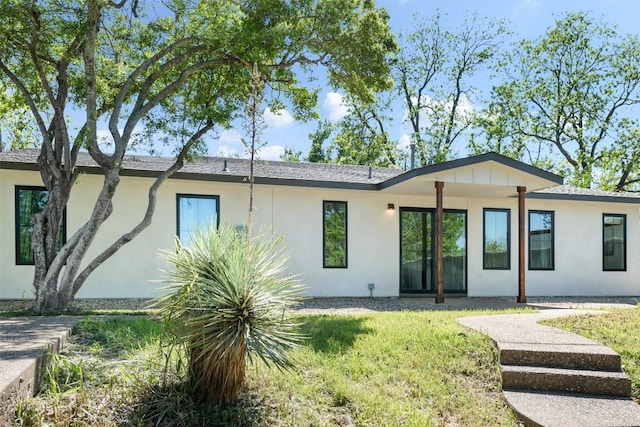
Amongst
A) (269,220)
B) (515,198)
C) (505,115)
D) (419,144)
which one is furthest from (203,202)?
(505,115)

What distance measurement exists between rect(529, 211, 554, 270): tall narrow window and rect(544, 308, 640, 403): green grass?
4994 millimetres

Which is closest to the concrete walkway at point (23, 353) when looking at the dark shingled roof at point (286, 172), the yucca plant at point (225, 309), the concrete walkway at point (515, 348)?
the concrete walkway at point (515, 348)

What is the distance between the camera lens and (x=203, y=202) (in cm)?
1003

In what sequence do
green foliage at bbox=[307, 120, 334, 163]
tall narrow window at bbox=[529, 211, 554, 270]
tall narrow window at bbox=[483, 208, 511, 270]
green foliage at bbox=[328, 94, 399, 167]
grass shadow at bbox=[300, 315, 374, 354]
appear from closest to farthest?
1. grass shadow at bbox=[300, 315, 374, 354]
2. tall narrow window at bbox=[483, 208, 511, 270]
3. tall narrow window at bbox=[529, 211, 554, 270]
4. green foliage at bbox=[328, 94, 399, 167]
5. green foliage at bbox=[307, 120, 334, 163]

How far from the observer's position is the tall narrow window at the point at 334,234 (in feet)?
35.3

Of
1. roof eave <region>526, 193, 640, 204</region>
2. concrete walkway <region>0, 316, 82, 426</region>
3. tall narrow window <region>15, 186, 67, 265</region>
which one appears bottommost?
concrete walkway <region>0, 316, 82, 426</region>

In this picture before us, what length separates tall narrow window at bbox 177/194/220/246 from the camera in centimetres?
982

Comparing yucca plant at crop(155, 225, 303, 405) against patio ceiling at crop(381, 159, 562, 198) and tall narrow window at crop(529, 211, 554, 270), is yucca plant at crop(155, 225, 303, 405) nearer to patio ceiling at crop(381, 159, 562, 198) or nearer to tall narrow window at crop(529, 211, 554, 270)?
patio ceiling at crop(381, 159, 562, 198)

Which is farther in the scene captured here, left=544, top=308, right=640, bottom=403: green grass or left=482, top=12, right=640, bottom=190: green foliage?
left=482, top=12, right=640, bottom=190: green foliage

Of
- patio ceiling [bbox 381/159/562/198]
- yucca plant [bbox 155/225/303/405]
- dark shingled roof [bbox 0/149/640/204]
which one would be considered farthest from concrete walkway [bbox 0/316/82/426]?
patio ceiling [bbox 381/159/562/198]

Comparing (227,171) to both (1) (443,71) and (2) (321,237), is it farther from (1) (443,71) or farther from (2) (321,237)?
(1) (443,71)

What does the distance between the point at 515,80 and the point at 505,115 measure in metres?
2.08

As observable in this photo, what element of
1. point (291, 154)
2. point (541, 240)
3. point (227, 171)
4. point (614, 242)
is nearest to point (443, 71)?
point (291, 154)

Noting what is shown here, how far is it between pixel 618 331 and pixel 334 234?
20.0 ft
